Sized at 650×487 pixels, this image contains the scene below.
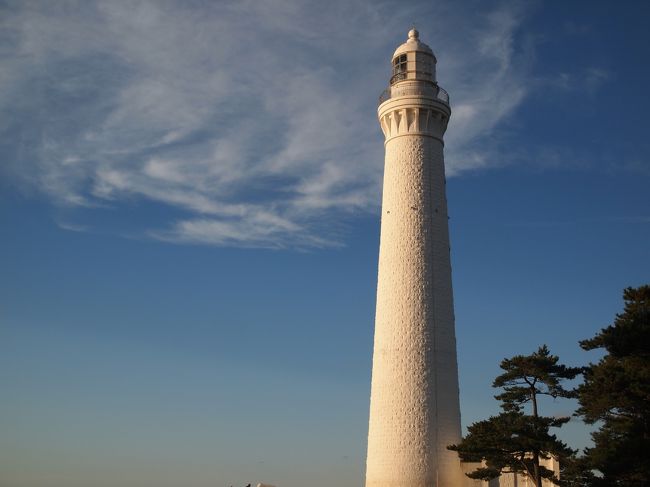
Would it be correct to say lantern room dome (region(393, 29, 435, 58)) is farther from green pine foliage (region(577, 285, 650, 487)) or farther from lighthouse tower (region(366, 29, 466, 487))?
green pine foliage (region(577, 285, 650, 487))

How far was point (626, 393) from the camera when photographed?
80.0ft

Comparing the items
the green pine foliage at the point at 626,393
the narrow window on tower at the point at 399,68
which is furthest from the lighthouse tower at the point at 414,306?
the green pine foliage at the point at 626,393

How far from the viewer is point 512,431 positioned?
31.8 m

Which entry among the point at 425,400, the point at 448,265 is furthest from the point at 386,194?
the point at 425,400

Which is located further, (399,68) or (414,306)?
(399,68)

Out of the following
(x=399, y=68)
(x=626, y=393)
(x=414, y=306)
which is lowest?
(x=626, y=393)

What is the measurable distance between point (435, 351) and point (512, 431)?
5.67 meters

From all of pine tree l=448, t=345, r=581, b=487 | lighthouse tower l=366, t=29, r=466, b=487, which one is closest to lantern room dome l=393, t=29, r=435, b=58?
lighthouse tower l=366, t=29, r=466, b=487

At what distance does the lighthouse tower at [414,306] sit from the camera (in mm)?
34625

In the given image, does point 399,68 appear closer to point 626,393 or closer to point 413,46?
point 413,46

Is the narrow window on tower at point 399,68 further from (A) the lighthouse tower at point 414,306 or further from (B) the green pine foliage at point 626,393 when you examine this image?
(B) the green pine foliage at point 626,393

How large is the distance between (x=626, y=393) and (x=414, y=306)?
13.3 m

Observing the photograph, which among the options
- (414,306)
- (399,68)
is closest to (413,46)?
(399,68)

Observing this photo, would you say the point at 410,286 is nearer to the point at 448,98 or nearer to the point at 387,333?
the point at 387,333
